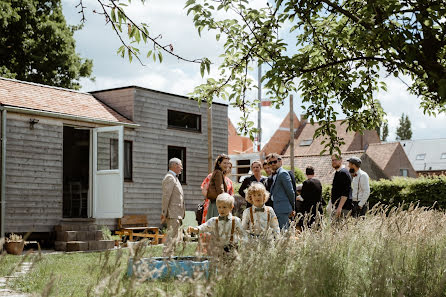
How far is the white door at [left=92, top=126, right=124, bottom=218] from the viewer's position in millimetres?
13484

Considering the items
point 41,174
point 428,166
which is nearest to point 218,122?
point 41,174

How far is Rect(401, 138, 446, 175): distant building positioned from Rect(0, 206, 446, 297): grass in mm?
53100

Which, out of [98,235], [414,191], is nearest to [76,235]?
[98,235]

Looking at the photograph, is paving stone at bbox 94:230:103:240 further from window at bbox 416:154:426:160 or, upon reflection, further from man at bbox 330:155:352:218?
window at bbox 416:154:426:160

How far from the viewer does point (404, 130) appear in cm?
7869

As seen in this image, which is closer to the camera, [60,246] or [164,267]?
[164,267]

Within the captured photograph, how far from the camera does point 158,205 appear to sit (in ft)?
54.7

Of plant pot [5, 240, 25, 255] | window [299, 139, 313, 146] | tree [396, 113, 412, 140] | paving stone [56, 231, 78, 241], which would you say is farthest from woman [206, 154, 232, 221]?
tree [396, 113, 412, 140]

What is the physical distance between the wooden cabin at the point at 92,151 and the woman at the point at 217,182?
5763mm

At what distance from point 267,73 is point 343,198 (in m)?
4.33

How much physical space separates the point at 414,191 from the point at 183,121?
7278 millimetres

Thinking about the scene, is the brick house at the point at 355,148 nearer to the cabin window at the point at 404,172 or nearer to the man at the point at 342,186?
the cabin window at the point at 404,172

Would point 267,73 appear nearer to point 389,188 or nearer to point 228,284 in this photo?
point 228,284

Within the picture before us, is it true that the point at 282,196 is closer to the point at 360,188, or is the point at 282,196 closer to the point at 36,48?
the point at 360,188
